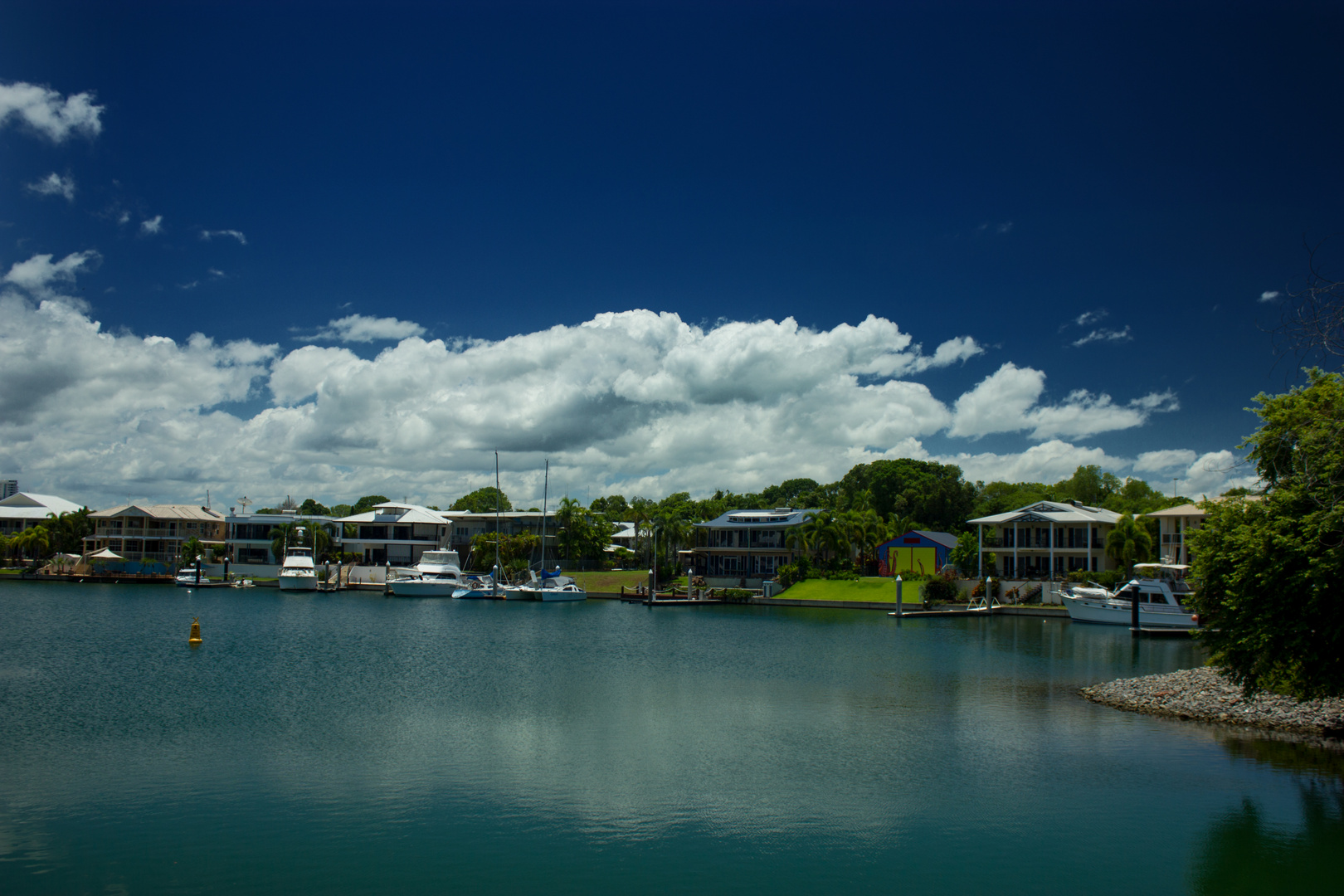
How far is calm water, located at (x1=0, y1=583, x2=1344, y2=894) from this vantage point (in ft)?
46.2

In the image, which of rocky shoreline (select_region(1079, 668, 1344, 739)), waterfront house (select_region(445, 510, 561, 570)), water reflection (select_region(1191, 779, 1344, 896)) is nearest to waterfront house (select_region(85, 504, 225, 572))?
waterfront house (select_region(445, 510, 561, 570))

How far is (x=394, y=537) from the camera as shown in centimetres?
10631

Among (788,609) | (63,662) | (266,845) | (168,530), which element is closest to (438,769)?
(266,845)

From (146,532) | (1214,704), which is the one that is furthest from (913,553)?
(146,532)

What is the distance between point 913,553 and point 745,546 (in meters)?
17.5

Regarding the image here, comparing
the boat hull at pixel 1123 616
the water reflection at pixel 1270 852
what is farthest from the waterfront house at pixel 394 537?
the water reflection at pixel 1270 852

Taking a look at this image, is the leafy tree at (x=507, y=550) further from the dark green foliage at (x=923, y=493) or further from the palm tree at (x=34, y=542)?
the palm tree at (x=34, y=542)

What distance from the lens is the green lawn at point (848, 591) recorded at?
7179 centimetres

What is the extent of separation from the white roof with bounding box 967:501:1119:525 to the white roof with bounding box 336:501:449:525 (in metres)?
65.8

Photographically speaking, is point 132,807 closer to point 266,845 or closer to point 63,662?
point 266,845

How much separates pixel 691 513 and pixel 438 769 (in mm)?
97608

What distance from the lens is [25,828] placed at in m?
15.1

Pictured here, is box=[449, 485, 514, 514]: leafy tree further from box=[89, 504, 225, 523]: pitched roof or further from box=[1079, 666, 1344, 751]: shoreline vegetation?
box=[1079, 666, 1344, 751]: shoreline vegetation

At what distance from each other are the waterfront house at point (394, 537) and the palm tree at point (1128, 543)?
74940mm
